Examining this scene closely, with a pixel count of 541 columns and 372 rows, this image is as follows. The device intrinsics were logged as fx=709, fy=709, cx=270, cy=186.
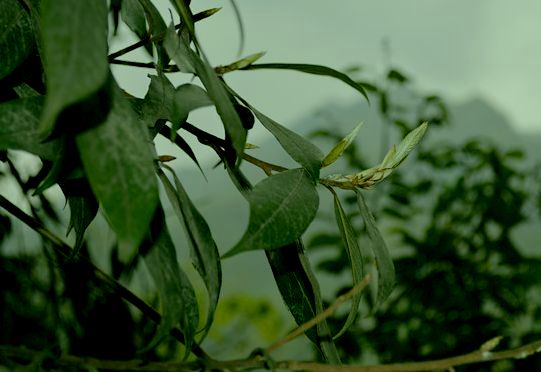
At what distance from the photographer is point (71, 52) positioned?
0.79 feet

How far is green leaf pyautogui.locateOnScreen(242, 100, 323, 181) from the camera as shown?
16.4 inches

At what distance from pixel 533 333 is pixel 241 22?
56.4 inches

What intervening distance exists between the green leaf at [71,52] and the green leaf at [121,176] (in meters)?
0.03

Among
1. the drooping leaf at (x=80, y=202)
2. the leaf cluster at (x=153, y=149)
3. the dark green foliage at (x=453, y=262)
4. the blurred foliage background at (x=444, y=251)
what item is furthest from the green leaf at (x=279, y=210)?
the dark green foliage at (x=453, y=262)

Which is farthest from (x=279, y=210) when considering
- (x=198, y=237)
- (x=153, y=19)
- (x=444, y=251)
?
(x=444, y=251)

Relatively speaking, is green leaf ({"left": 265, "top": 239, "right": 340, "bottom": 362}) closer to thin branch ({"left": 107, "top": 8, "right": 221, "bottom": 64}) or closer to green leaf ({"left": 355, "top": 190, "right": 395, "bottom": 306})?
green leaf ({"left": 355, "top": 190, "right": 395, "bottom": 306})

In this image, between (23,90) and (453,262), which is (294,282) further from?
(453,262)

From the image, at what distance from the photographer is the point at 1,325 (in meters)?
1.07

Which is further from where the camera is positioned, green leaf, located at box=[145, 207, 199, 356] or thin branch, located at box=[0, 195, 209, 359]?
thin branch, located at box=[0, 195, 209, 359]

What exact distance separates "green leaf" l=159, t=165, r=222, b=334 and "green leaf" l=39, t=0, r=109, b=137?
0.42 feet

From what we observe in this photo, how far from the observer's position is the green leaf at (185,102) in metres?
0.36

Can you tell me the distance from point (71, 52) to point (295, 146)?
0.67ft

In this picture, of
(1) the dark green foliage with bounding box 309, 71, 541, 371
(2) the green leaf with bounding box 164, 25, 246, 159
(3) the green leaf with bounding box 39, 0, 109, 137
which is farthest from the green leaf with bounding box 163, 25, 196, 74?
(1) the dark green foliage with bounding box 309, 71, 541, 371

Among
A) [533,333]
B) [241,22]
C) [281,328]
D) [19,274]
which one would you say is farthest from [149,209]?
[281,328]
